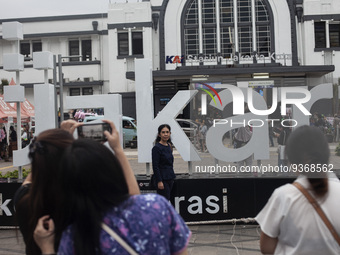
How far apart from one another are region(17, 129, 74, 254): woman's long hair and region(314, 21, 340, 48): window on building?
3301 cm

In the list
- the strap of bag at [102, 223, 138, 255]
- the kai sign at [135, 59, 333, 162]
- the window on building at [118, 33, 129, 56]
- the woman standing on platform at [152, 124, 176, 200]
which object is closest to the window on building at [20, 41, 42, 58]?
the window on building at [118, 33, 129, 56]

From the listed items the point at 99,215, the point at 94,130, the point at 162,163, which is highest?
the point at 94,130

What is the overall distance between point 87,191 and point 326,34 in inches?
1319

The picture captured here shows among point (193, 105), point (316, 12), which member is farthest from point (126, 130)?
point (193, 105)

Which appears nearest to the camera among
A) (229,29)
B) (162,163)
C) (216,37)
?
(162,163)

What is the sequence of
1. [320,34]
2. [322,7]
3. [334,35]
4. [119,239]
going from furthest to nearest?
[334,35], [320,34], [322,7], [119,239]

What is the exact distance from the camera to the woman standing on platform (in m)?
7.46

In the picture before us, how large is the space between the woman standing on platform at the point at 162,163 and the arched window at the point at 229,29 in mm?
26263

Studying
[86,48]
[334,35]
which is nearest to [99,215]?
[334,35]

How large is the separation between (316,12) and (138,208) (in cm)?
3328

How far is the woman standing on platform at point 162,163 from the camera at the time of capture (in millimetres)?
7457

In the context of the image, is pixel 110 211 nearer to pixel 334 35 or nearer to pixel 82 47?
pixel 334 35

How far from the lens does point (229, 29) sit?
33500 mm

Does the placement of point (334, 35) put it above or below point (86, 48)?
below
